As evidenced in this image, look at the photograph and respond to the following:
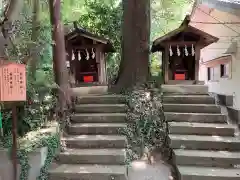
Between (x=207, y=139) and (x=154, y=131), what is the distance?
139cm

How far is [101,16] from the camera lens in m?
10.1

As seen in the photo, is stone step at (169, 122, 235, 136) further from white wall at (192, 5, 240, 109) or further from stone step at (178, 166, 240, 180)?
white wall at (192, 5, 240, 109)

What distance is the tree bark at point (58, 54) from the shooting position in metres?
6.83

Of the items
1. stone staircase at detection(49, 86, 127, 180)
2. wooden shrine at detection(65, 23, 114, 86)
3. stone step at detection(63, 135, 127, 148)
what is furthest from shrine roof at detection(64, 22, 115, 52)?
stone step at detection(63, 135, 127, 148)

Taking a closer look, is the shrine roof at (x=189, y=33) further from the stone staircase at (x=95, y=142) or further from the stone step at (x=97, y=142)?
the stone step at (x=97, y=142)

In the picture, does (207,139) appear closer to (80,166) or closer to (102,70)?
(80,166)

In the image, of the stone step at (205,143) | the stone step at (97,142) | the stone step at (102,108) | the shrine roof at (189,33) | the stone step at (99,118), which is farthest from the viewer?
the shrine roof at (189,33)

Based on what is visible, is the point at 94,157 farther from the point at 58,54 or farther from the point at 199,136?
the point at 58,54

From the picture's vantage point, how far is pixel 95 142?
6.14 m

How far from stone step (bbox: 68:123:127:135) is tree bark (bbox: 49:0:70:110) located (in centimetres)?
74

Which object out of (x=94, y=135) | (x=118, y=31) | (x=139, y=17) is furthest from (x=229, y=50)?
(x=94, y=135)

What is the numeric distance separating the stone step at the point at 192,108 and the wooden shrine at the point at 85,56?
9.56 ft

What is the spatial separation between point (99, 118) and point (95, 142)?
95cm

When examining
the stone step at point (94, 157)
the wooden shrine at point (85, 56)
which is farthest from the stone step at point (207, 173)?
the wooden shrine at point (85, 56)
